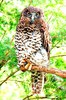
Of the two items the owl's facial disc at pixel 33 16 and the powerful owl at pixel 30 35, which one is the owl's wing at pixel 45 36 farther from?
the owl's facial disc at pixel 33 16

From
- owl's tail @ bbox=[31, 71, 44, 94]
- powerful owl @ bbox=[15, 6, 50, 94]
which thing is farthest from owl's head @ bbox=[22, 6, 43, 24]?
owl's tail @ bbox=[31, 71, 44, 94]

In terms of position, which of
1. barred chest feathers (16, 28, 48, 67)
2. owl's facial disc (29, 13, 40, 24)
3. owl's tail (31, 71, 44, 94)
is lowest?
owl's tail (31, 71, 44, 94)

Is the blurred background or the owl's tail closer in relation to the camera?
the owl's tail

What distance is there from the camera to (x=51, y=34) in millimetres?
7285

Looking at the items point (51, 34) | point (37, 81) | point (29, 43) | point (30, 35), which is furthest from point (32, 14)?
point (51, 34)

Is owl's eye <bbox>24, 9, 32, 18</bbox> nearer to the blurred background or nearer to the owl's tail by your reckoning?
the blurred background

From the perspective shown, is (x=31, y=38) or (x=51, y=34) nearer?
(x=31, y=38)

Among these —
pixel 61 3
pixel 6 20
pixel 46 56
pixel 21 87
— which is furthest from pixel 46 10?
pixel 21 87

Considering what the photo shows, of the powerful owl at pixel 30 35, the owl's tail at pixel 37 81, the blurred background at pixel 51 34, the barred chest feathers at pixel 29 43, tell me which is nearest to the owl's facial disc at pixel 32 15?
the powerful owl at pixel 30 35

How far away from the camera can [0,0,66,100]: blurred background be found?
6922 mm

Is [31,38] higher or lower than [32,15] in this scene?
lower

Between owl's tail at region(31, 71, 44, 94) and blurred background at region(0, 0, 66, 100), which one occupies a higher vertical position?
blurred background at region(0, 0, 66, 100)

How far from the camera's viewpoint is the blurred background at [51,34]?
6.92 metres

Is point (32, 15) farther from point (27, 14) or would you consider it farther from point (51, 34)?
point (51, 34)
